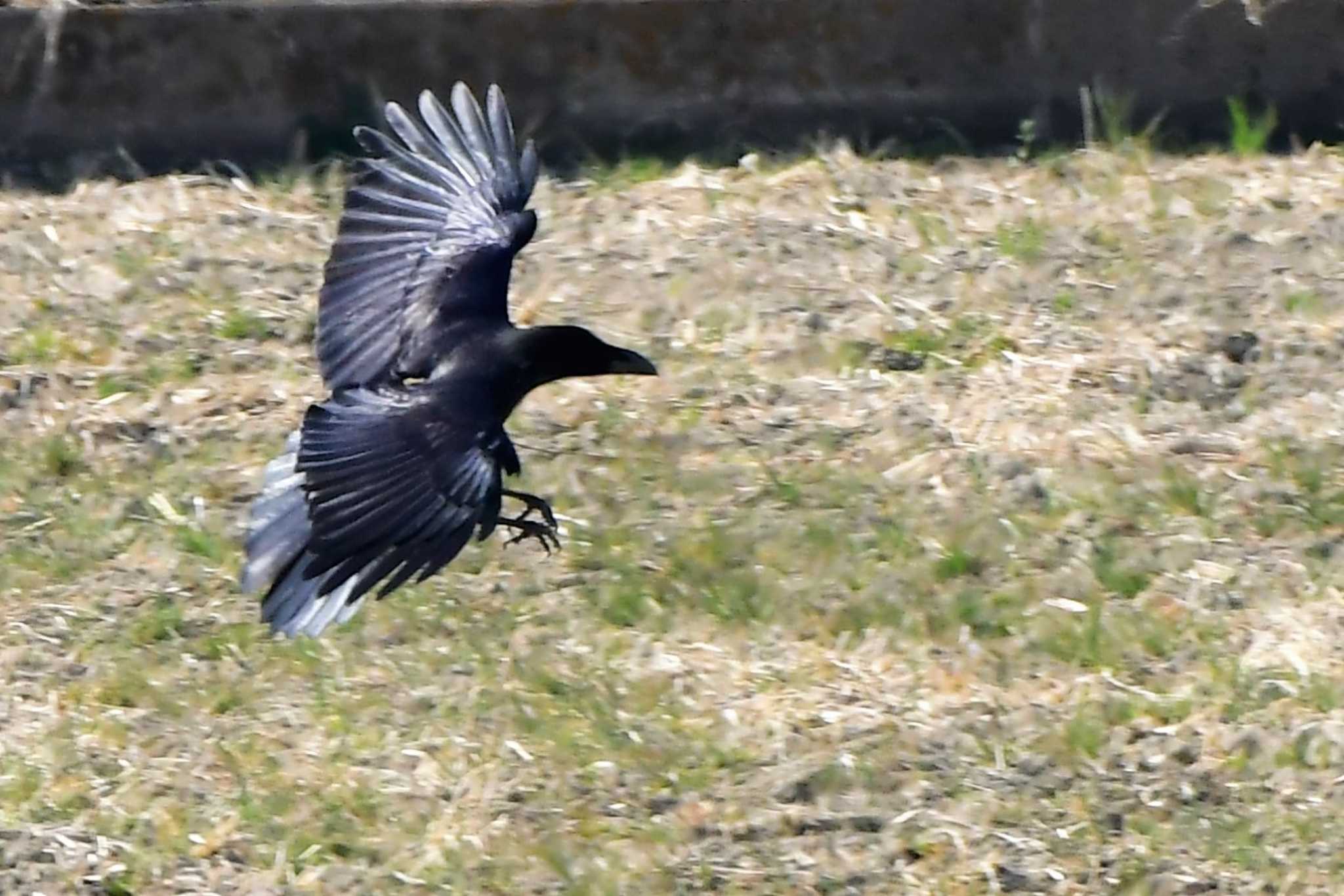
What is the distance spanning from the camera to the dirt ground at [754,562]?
4.68 meters

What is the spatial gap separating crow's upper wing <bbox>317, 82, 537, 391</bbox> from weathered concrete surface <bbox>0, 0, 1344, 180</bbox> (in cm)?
Answer: 169

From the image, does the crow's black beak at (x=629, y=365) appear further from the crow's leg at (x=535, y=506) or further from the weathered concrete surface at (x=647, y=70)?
the weathered concrete surface at (x=647, y=70)

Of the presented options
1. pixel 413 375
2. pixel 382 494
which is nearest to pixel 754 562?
pixel 413 375

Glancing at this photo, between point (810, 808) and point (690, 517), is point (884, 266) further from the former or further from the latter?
point (810, 808)

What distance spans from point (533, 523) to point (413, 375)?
39 centimetres

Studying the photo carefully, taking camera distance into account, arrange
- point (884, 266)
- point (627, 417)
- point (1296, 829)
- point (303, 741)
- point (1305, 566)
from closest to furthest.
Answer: point (1296, 829) → point (303, 741) → point (1305, 566) → point (627, 417) → point (884, 266)

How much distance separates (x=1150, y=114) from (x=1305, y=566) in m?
2.26

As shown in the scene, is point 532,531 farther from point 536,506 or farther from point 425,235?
point 425,235

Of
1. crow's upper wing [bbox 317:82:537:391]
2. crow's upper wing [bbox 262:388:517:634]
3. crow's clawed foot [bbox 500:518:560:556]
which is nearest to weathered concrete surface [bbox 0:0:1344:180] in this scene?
crow's upper wing [bbox 317:82:537:391]

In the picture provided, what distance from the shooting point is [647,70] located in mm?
7379


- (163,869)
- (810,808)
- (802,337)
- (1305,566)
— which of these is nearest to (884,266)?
(802,337)

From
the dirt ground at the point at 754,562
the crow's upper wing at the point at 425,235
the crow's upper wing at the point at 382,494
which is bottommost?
the dirt ground at the point at 754,562

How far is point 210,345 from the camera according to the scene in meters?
6.51

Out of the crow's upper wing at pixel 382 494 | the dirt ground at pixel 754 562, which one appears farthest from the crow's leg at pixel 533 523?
the crow's upper wing at pixel 382 494
